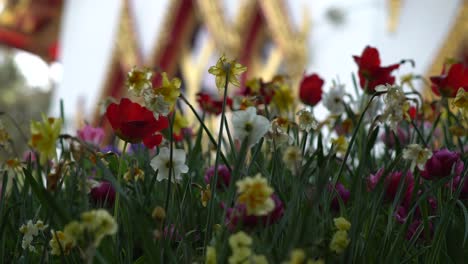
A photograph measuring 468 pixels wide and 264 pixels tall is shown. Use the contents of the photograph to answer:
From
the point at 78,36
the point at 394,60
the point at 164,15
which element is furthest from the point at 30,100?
the point at 394,60

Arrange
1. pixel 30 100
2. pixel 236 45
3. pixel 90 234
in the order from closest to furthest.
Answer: pixel 90 234 → pixel 236 45 → pixel 30 100

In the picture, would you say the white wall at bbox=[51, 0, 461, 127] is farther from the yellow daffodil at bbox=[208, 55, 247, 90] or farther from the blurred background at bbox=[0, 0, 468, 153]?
the yellow daffodil at bbox=[208, 55, 247, 90]

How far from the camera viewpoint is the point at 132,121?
50 cm

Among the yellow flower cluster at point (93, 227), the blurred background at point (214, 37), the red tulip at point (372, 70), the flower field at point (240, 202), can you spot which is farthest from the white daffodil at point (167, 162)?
the blurred background at point (214, 37)

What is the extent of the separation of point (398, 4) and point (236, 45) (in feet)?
3.18

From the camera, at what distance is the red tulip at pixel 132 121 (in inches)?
19.8

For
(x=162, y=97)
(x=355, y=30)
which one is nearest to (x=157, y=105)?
(x=162, y=97)

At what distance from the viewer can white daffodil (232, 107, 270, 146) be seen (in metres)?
0.42

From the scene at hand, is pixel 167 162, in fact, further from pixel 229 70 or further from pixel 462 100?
pixel 462 100

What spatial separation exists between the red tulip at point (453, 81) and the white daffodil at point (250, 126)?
303mm

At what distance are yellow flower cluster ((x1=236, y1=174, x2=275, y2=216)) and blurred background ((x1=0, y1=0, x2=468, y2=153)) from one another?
2.34 meters

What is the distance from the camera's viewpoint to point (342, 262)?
40cm

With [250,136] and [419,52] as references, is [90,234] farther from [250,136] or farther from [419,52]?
[419,52]

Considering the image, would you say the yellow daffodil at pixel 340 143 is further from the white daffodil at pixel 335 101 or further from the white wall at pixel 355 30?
the white wall at pixel 355 30
